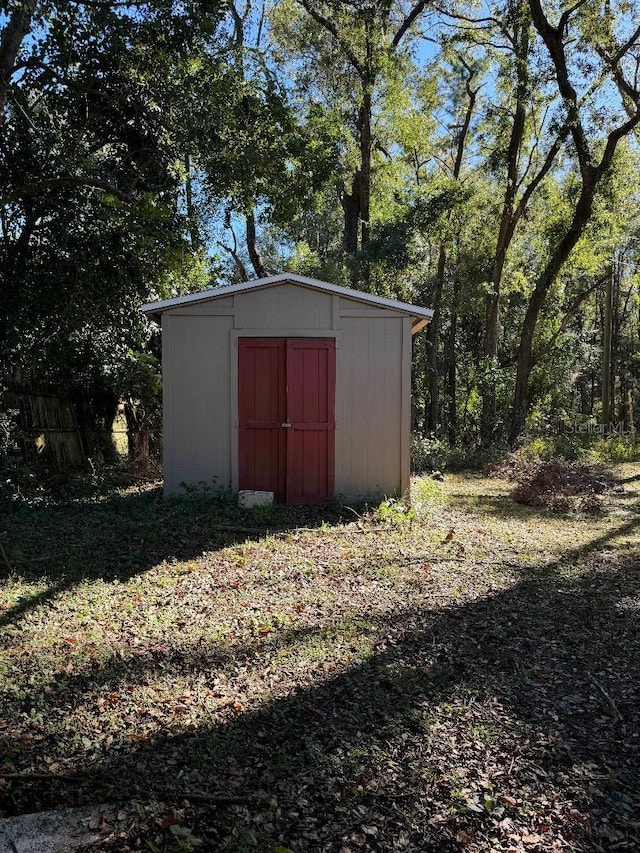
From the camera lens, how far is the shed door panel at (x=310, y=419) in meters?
8.42

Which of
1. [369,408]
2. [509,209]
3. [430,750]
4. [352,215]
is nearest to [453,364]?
[352,215]

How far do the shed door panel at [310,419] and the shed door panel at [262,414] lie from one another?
0.37 feet

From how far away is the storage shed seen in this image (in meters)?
8.41

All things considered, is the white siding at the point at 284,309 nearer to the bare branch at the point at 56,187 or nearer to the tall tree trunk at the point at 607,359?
the bare branch at the point at 56,187

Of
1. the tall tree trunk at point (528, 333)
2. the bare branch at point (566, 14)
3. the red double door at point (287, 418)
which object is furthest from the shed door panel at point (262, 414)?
the bare branch at point (566, 14)

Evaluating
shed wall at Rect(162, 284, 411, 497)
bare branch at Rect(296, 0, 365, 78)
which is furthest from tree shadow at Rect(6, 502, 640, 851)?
bare branch at Rect(296, 0, 365, 78)

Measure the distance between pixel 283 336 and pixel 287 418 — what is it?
3.55 ft

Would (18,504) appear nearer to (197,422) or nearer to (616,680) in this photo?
(197,422)

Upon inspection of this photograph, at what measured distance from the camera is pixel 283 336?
843 cm

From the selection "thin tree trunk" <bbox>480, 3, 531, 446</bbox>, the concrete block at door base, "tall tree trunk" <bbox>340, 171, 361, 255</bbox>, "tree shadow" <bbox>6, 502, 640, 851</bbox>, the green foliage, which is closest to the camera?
"tree shadow" <bbox>6, 502, 640, 851</bbox>

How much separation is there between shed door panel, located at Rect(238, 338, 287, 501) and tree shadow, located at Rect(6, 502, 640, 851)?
444cm

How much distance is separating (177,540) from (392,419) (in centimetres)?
336

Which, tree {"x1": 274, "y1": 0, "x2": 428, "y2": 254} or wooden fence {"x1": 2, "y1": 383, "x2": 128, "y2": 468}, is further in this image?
tree {"x1": 274, "y1": 0, "x2": 428, "y2": 254}

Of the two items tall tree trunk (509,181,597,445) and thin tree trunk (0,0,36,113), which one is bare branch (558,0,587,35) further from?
thin tree trunk (0,0,36,113)
